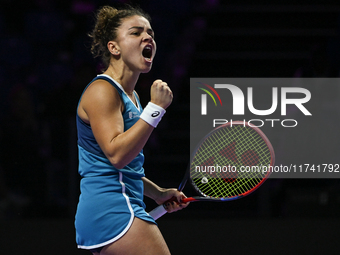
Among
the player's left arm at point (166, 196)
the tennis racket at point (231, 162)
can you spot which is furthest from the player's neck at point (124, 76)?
the tennis racket at point (231, 162)

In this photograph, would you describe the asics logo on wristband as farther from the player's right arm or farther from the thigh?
the thigh

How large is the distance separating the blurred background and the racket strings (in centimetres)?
56

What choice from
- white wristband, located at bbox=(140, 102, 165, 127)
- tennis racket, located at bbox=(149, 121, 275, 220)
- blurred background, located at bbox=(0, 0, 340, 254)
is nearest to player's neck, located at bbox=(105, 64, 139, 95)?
white wristband, located at bbox=(140, 102, 165, 127)

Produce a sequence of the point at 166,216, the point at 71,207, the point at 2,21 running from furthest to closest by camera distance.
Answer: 1. the point at 2,21
2. the point at 166,216
3. the point at 71,207

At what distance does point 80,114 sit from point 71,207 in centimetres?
216

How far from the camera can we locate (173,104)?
4859mm

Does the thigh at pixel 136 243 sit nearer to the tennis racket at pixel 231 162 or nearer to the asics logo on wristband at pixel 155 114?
the asics logo on wristband at pixel 155 114

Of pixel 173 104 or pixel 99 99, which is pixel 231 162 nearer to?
pixel 99 99

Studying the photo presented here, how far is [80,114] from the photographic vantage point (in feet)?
5.14

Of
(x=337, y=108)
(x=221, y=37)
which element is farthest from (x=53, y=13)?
(x=337, y=108)

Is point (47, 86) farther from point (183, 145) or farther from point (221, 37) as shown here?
point (221, 37)

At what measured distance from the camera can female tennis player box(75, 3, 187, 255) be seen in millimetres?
1452

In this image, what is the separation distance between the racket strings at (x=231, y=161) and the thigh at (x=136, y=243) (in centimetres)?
70

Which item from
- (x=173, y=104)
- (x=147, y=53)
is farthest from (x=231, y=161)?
(x=173, y=104)
